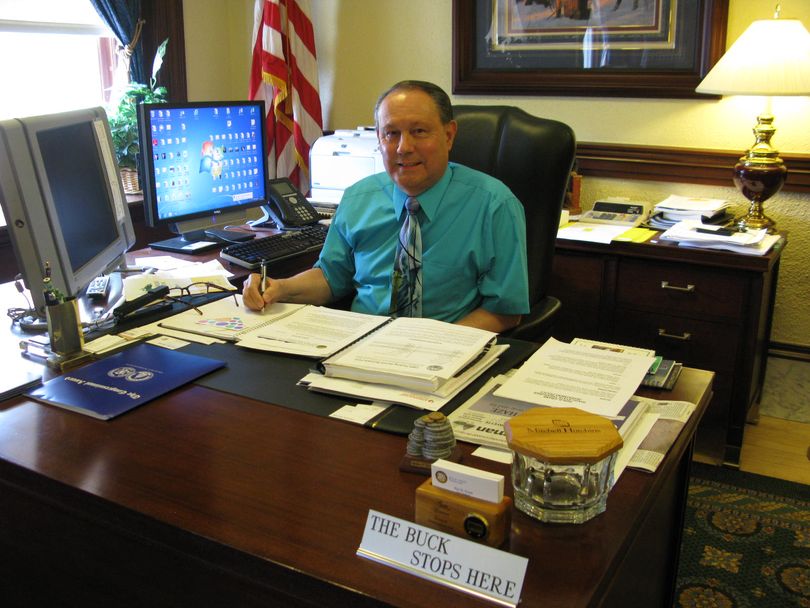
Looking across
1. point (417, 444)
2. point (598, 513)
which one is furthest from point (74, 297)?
point (598, 513)

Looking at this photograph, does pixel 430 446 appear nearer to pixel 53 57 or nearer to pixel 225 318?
pixel 225 318

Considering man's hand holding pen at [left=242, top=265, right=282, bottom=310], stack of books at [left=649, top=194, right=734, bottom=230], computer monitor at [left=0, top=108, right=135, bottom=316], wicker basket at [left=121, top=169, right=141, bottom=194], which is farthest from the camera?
wicker basket at [left=121, top=169, right=141, bottom=194]

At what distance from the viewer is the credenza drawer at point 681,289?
2.54 m

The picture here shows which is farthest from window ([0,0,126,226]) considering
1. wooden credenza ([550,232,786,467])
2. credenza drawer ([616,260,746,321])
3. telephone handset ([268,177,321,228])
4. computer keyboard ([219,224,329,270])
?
credenza drawer ([616,260,746,321])

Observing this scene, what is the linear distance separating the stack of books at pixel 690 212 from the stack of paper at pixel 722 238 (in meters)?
0.08

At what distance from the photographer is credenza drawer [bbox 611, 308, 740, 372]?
258 centimetres

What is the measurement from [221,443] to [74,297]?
0.54 metres

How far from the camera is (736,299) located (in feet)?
8.30

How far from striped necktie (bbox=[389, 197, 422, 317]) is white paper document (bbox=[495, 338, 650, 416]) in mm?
571

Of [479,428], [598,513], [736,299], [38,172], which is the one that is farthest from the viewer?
[736,299]

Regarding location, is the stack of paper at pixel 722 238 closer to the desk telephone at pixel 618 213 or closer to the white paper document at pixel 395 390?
the desk telephone at pixel 618 213

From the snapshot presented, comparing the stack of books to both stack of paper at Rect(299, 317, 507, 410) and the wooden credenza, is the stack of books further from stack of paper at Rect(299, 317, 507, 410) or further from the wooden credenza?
stack of paper at Rect(299, 317, 507, 410)

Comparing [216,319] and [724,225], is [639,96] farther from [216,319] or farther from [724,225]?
[216,319]

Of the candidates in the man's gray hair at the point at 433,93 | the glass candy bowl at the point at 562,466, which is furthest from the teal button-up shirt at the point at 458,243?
the glass candy bowl at the point at 562,466
